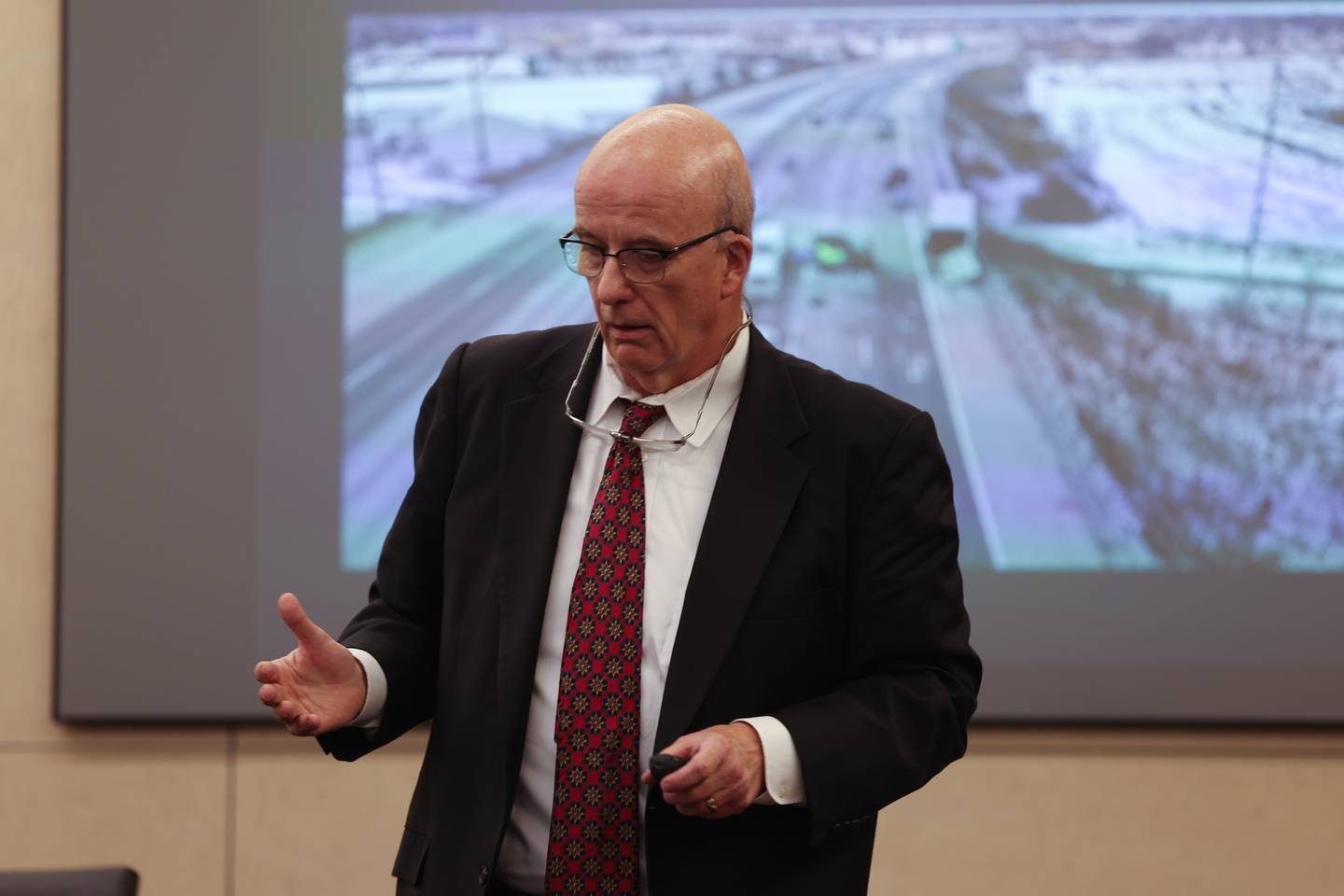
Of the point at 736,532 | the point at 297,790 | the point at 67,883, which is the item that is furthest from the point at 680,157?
the point at 297,790

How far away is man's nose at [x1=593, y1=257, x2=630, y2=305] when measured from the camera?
1.59m

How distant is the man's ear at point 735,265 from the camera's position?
1.70 m

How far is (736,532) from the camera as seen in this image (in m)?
1.63

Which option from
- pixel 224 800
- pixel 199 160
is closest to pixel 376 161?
pixel 199 160

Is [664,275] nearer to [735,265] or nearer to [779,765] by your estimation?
[735,265]

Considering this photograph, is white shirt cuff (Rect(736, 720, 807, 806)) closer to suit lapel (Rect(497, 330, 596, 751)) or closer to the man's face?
suit lapel (Rect(497, 330, 596, 751))

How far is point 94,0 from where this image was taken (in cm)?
338

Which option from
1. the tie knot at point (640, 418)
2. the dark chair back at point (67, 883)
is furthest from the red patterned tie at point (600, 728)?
the dark chair back at point (67, 883)

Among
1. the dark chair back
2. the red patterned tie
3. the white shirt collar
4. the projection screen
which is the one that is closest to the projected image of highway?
the projection screen

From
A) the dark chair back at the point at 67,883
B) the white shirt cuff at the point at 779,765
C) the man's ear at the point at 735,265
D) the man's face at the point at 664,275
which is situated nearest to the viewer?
the white shirt cuff at the point at 779,765

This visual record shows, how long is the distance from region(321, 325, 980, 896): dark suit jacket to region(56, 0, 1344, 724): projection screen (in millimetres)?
1700

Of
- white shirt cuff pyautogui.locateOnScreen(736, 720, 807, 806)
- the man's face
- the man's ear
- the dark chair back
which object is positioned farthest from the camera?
the dark chair back

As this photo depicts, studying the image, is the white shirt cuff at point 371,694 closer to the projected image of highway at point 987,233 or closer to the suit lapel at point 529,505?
the suit lapel at point 529,505

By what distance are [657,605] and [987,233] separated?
2.08 m
